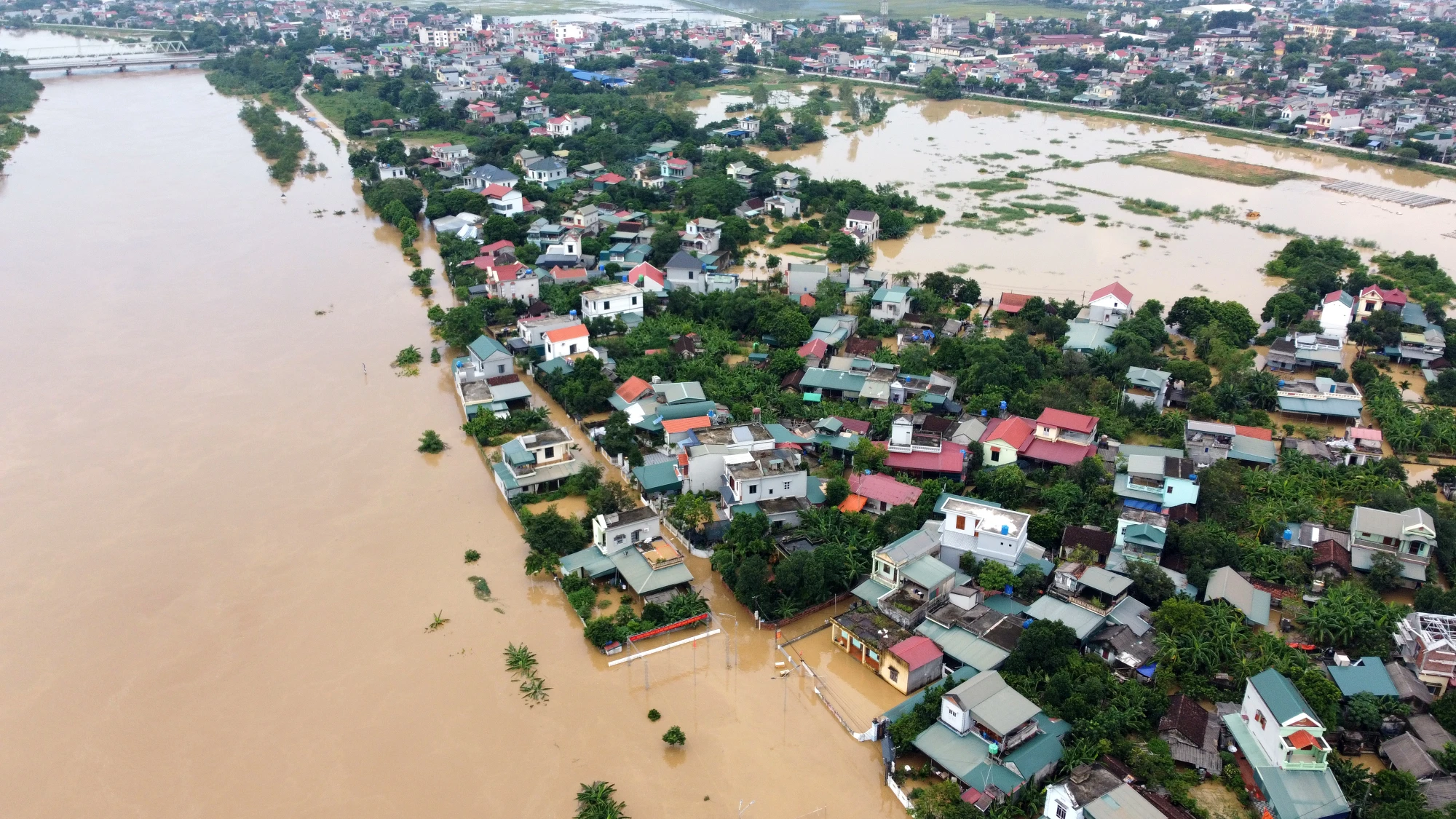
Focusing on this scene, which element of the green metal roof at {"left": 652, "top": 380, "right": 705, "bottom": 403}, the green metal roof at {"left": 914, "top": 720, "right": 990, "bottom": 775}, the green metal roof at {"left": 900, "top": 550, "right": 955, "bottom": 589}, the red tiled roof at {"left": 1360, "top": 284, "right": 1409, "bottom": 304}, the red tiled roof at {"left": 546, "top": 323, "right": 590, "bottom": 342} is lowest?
the green metal roof at {"left": 914, "top": 720, "right": 990, "bottom": 775}

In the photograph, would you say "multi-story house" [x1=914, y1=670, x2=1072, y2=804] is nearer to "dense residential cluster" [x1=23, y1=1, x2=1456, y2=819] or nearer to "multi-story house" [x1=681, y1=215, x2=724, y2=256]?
"dense residential cluster" [x1=23, y1=1, x2=1456, y2=819]

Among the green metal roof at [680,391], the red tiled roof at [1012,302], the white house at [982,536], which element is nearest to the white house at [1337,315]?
the red tiled roof at [1012,302]

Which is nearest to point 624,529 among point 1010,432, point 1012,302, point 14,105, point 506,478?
point 506,478

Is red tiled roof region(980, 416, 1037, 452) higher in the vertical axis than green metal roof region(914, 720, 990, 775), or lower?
higher

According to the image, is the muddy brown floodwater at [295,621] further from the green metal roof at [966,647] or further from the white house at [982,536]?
the white house at [982,536]

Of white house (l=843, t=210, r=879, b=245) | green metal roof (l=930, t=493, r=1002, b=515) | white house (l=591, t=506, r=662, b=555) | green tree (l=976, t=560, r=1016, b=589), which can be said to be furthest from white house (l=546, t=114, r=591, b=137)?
green tree (l=976, t=560, r=1016, b=589)

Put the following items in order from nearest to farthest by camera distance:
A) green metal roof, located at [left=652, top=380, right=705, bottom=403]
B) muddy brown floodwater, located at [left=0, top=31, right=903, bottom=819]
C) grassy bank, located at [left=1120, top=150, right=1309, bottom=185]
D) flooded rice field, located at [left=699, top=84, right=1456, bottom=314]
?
muddy brown floodwater, located at [left=0, top=31, right=903, bottom=819] → green metal roof, located at [left=652, top=380, right=705, bottom=403] → flooded rice field, located at [left=699, top=84, right=1456, bottom=314] → grassy bank, located at [left=1120, top=150, right=1309, bottom=185]

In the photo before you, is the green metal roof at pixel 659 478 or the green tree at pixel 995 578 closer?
the green tree at pixel 995 578

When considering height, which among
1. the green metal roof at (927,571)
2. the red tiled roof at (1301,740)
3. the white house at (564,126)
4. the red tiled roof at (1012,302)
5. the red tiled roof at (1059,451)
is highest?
the white house at (564,126)
